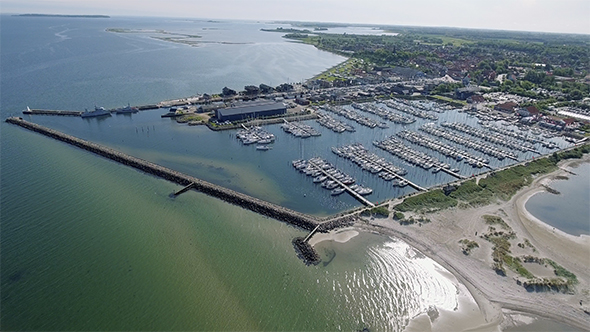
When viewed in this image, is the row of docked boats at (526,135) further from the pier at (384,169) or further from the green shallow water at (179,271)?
the green shallow water at (179,271)

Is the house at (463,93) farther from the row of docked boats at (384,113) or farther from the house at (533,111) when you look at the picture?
the row of docked boats at (384,113)

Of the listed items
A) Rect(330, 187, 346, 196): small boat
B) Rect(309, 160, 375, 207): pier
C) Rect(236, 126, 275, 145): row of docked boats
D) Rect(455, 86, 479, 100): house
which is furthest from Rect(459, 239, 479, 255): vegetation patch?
Rect(455, 86, 479, 100): house

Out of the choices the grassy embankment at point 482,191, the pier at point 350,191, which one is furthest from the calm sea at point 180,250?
the grassy embankment at point 482,191

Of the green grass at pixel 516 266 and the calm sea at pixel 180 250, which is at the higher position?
the green grass at pixel 516 266

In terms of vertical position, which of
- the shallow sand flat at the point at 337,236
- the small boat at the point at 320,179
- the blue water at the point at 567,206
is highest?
the blue water at the point at 567,206

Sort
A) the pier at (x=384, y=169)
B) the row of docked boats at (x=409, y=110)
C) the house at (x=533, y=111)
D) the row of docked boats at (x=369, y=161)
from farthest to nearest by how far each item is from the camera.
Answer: the house at (x=533, y=111)
the row of docked boats at (x=409, y=110)
the row of docked boats at (x=369, y=161)
the pier at (x=384, y=169)

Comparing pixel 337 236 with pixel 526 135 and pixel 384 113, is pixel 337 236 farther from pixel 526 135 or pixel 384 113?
pixel 526 135

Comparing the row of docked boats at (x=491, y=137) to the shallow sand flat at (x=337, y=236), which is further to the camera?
the row of docked boats at (x=491, y=137)

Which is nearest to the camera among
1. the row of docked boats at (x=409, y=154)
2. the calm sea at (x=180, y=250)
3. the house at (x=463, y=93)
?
the calm sea at (x=180, y=250)
